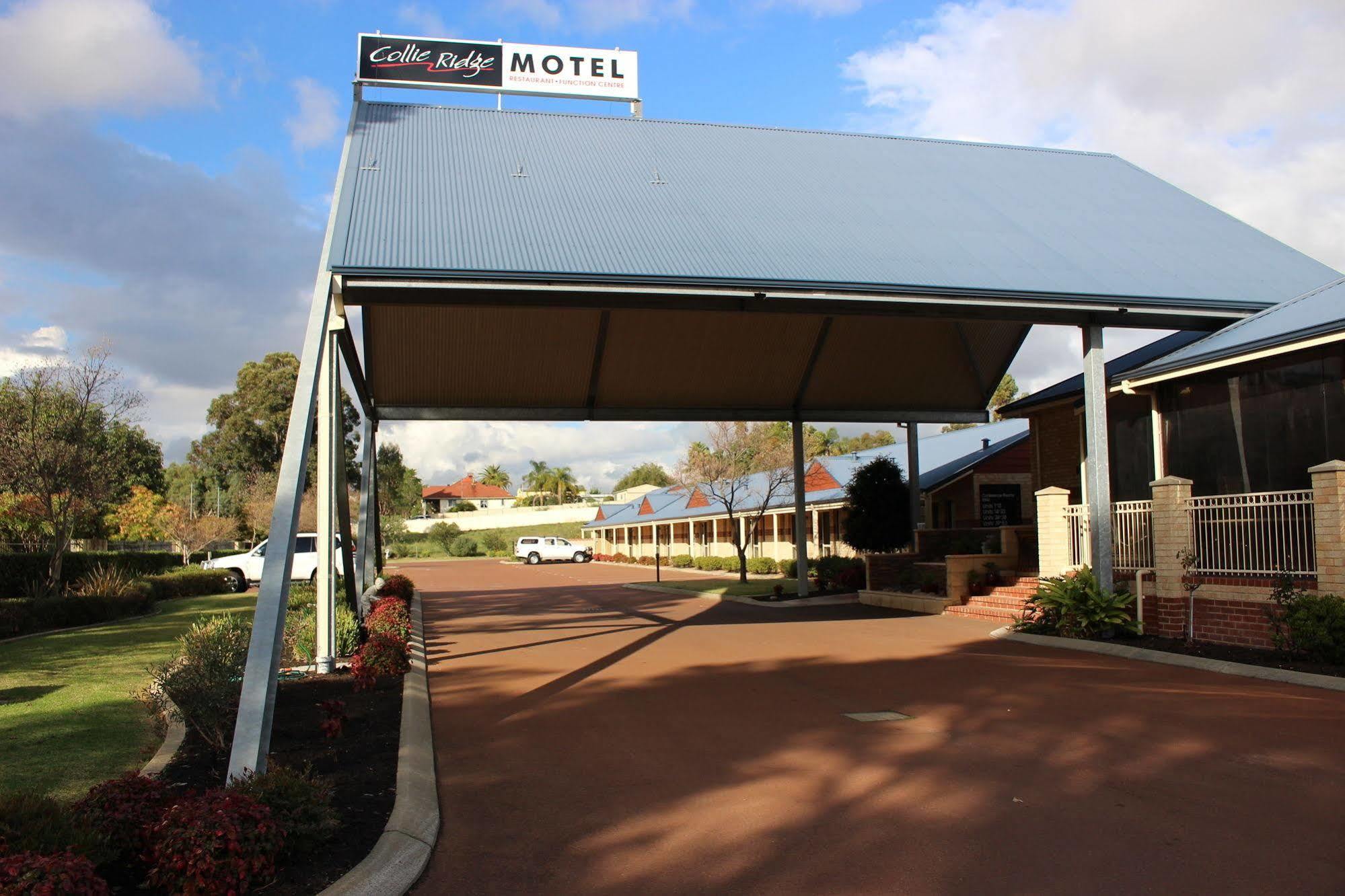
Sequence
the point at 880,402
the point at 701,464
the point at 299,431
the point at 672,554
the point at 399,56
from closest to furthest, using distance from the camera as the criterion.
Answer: the point at 299,431 < the point at 399,56 < the point at 880,402 < the point at 701,464 < the point at 672,554

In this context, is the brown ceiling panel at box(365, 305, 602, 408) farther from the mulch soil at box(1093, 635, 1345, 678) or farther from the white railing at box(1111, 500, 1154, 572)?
the mulch soil at box(1093, 635, 1345, 678)

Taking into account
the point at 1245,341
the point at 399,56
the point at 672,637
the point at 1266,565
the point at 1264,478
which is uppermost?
the point at 399,56

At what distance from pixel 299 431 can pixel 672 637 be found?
31.3 ft

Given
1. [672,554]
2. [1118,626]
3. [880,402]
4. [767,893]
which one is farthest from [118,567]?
[672,554]

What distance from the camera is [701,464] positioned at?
34.8m

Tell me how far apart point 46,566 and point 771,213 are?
56.0ft

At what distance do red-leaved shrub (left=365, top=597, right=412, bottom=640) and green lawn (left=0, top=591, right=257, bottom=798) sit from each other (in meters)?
2.76

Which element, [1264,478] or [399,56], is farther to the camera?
[399,56]

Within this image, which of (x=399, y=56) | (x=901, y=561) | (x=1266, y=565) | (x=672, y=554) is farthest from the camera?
(x=672, y=554)

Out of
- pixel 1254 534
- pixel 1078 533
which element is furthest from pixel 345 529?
pixel 1254 534

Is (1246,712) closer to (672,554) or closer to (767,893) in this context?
(767,893)

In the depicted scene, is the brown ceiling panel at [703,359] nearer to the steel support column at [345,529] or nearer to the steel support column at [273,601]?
the steel support column at [345,529]

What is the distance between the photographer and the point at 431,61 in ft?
61.7

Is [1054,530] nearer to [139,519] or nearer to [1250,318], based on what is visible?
[1250,318]
